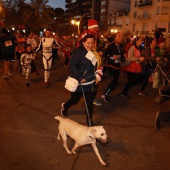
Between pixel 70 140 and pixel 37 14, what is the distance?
41.6 metres

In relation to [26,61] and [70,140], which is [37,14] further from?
[70,140]

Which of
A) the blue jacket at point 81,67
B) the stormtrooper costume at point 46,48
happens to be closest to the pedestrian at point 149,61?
the blue jacket at point 81,67

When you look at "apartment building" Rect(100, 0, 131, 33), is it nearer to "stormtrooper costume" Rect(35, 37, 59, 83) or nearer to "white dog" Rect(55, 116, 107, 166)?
"stormtrooper costume" Rect(35, 37, 59, 83)

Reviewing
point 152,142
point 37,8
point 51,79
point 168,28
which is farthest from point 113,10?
point 152,142

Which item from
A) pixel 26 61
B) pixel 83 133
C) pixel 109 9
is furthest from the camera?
pixel 109 9

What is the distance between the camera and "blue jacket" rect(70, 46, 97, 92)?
4176 mm

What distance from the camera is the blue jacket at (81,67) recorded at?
4176 millimetres

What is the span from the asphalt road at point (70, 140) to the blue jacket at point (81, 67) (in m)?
1.22

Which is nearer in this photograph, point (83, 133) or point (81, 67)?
point (83, 133)

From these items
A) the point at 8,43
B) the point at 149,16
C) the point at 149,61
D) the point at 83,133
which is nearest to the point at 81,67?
the point at 83,133

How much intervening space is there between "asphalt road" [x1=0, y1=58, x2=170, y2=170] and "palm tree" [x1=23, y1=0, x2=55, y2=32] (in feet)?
123

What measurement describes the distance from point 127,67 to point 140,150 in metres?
3.23

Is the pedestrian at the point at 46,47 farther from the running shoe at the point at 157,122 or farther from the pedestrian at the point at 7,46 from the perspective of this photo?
the running shoe at the point at 157,122

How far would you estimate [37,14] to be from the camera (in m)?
42.3
